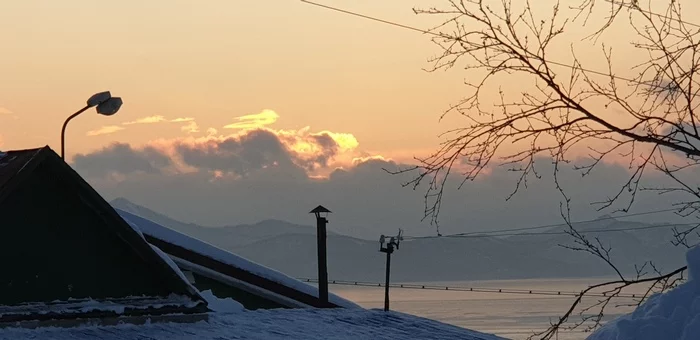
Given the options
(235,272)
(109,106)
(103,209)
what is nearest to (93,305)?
(103,209)

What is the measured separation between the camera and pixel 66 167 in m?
10.1

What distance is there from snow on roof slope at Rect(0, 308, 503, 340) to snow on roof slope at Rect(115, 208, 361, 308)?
306 centimetres

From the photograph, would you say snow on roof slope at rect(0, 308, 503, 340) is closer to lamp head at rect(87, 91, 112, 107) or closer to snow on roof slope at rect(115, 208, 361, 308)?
snow on roof slope at rect(115, 208, 361, 308)

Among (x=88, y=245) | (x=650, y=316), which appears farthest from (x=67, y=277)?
(x=650, y=316)

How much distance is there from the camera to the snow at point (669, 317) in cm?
657

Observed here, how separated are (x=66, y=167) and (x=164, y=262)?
1537mm

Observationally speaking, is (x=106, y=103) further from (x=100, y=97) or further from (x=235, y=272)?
(x=235, y=272)

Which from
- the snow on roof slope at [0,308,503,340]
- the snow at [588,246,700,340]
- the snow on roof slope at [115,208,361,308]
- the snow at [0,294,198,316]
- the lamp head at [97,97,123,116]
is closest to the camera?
the snow at [588,246,700,340]

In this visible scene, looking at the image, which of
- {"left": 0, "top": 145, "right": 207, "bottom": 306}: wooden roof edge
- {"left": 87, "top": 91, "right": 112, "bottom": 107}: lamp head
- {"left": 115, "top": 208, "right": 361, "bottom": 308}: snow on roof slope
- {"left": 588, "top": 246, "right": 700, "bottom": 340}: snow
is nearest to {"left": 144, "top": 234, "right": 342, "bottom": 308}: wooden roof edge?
{"left": 115, "top": 208, "right": 361, "bottom": 308}: snow on roof slope

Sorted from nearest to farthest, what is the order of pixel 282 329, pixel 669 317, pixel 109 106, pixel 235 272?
pixel 669 317 → pixel 282 329 → pixel 109 106 → pixel 235 272

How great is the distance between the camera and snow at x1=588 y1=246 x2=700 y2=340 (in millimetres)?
6570

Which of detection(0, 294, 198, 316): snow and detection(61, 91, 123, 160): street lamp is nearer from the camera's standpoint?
detection(0, 294, 198, 316): snow

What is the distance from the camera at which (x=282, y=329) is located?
11641 millimetres

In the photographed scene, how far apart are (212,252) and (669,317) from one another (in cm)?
1246
